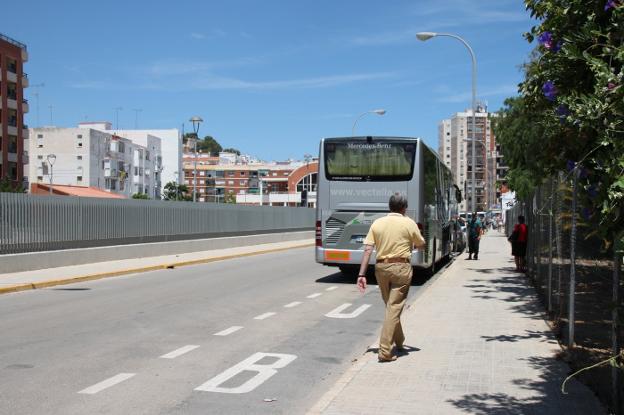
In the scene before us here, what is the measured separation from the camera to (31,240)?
18.8m

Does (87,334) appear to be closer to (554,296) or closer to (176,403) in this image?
(176,403)

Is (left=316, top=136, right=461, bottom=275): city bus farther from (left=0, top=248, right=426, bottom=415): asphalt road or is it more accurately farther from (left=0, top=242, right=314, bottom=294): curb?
(left=0, top=242, right=314, bottom=294): curb

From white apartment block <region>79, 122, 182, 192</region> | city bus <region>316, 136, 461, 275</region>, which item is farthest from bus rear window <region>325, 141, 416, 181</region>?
white apartment block <region>79, 122, 182, 192</region>

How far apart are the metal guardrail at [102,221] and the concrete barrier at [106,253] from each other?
0.26 meters

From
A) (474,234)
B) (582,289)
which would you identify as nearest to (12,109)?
(474,234)

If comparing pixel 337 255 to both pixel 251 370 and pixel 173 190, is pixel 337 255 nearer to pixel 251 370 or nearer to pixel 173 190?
pixel 251 370

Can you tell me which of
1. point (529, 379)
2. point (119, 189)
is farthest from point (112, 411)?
point (119, 189)

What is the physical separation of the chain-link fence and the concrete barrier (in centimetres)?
1298

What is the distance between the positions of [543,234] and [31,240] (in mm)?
13298

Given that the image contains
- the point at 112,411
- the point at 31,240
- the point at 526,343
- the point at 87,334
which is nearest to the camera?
the point at 112,411

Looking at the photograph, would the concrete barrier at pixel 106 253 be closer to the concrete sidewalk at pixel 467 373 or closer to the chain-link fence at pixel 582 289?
the concrete sidewalk at pixel 467 373

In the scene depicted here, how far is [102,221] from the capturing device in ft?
73.2

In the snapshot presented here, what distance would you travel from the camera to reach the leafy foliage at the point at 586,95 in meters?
3.78

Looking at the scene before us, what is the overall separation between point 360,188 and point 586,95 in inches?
424
